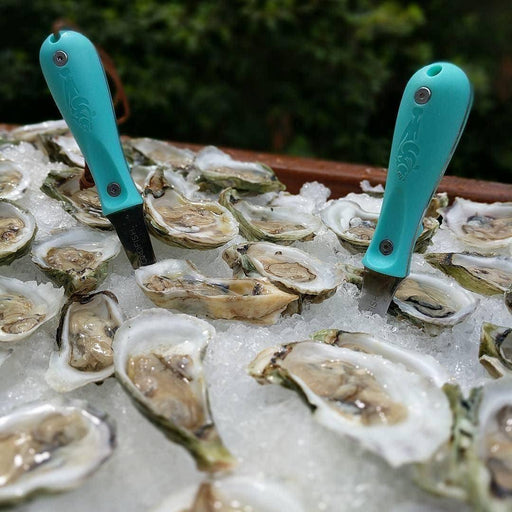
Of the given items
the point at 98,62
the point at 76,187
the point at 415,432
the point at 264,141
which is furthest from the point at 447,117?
the point at 264,141

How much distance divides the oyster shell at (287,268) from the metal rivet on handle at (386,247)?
0.09 meters

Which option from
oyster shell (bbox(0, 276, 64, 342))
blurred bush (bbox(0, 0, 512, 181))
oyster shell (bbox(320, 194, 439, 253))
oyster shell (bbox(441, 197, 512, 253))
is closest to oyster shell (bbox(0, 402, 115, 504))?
oyster shell (bbox(0, 276, 64, 342))

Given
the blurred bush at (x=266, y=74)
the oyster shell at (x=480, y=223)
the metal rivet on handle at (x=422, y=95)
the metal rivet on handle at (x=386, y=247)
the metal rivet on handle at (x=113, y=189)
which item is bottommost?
the blurred bush at (x=266, y=74)

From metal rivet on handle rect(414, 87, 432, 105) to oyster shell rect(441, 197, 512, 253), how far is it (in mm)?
424

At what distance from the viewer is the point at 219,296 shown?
2.42ft

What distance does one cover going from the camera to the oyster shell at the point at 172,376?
0.53 meters

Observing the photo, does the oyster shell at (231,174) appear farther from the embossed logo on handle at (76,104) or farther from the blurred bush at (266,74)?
the blurred bush at (266,74)

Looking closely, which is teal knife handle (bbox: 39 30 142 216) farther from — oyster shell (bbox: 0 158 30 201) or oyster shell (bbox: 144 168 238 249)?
oyster shell (bbox: 0 158 30 201)

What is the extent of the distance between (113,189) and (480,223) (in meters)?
0.66

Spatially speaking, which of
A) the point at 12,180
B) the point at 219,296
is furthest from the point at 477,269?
the point at 12,180

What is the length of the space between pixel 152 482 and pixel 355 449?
0.65ft

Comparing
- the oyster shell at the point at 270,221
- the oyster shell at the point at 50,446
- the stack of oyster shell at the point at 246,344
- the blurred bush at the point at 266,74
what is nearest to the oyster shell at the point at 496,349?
the stack of oyster shell at the point at 246,344

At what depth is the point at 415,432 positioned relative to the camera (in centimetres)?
53

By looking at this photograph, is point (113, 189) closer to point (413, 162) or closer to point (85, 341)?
point (85, 341)
